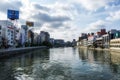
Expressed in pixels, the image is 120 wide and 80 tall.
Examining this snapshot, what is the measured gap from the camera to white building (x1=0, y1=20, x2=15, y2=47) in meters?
132

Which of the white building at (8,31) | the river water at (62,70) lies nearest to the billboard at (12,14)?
the white building at (8,31)

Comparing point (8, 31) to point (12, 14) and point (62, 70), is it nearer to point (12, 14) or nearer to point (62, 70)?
point (12, 14)

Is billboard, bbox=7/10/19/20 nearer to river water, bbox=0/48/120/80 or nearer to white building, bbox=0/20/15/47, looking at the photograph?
white building, bbox=0/20/15/47

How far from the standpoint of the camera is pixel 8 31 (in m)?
139

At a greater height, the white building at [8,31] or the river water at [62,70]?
the white building at [8,31]

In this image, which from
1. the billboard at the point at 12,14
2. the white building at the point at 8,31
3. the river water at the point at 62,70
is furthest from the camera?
the white building at the point at 8,31

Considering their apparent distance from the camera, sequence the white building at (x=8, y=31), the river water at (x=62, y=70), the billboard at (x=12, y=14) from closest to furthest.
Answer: the river water at (x=62, y=70) < the billboard at (x=12, y=14) < the white building at (x=8, y=31)

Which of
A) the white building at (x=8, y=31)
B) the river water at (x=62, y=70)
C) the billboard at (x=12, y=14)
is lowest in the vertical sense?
the river water at (x=62, y=70)

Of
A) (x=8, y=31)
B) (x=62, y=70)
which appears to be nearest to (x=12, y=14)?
(x=8, y=31)

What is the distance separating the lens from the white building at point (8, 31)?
433 feet

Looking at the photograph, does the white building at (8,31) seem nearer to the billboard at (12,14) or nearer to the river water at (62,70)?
the billboard at (12,14)

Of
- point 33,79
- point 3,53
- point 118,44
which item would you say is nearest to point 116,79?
point 33,79

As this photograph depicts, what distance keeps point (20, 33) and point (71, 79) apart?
152652 mm

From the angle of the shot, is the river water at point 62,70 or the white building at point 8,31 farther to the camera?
the white building at point 8,31
